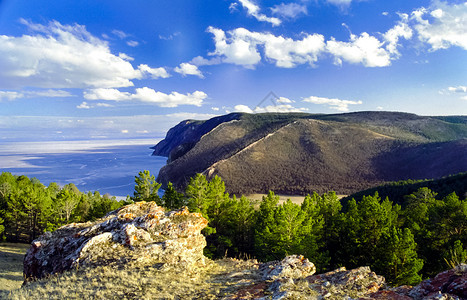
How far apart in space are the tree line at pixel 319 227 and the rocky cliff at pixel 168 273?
698cm

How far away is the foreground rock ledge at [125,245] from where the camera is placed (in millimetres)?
12062

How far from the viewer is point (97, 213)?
3484 centimetres

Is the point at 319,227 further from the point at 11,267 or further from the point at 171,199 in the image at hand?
the point at 11,267

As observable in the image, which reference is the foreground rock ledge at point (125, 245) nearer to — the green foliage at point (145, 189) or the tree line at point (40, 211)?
the green foliage at point (145, 189)

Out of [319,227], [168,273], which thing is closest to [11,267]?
[168,273]

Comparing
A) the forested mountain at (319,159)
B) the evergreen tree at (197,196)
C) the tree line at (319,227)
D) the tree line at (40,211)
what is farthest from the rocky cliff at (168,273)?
the forested mountain at (319,159)

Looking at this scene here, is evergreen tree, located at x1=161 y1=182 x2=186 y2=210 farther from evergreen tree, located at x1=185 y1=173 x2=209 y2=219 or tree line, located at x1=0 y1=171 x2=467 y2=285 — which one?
evergreen tree, located at x1=185 y1=173 x2=209 y2=219

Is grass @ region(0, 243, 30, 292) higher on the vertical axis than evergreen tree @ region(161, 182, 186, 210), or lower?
lower

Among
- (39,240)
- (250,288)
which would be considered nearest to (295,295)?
(250,288)

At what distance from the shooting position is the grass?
18.9 m

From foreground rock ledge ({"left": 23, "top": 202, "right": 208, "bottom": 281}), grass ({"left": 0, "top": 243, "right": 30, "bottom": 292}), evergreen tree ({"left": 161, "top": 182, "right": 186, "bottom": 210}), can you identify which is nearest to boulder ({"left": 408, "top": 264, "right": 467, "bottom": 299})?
foreground rock ledge ({"left": 23, "top": 202, "right": 208, "bottom": 281})

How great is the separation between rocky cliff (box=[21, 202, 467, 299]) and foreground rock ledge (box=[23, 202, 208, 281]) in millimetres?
48

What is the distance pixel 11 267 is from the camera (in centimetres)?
2472

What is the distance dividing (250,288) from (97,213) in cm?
3287
